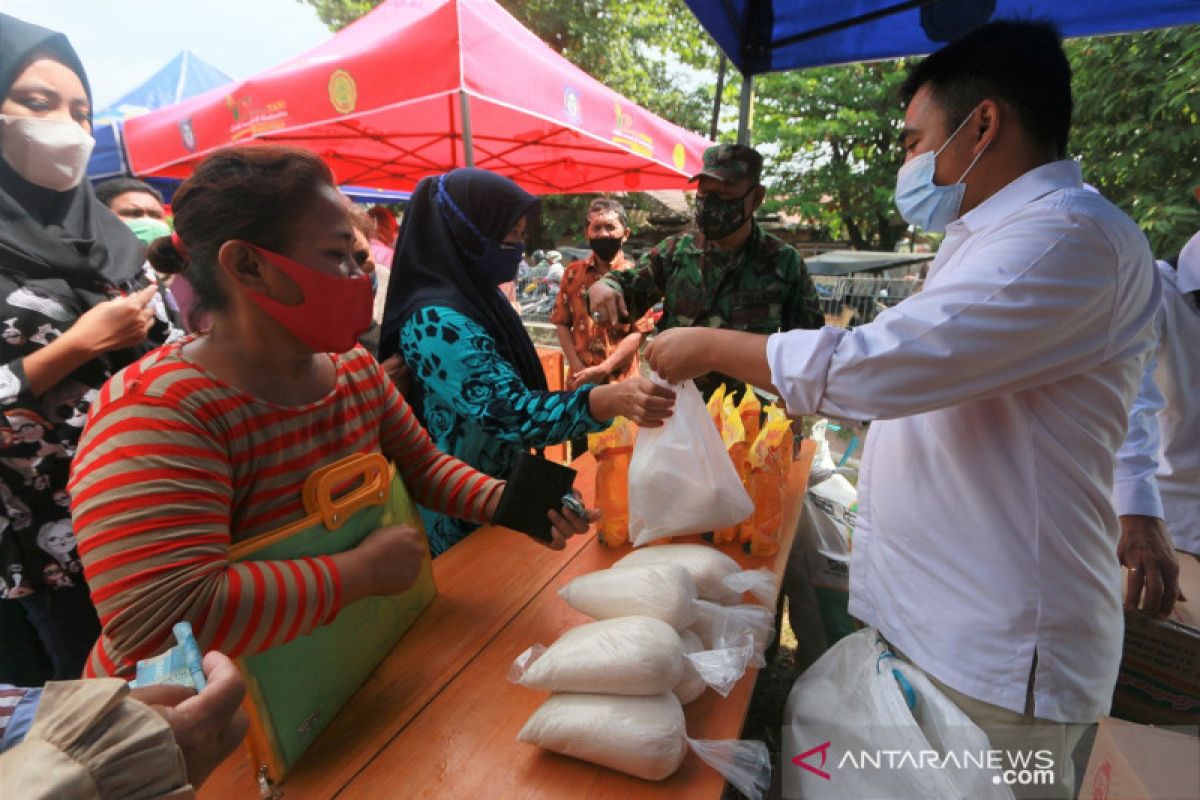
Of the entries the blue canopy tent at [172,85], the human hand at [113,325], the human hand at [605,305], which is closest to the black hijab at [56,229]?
the human hand at [113,325]

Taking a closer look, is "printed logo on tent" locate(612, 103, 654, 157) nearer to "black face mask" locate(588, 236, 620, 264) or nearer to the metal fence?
"black face mask" locate(588, 236, 620, 264)

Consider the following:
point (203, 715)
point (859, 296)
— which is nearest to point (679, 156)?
point (203, 715)

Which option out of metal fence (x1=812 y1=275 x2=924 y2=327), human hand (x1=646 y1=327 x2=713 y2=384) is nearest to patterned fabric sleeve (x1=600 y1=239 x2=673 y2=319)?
human hand (x1=646 y1=327 x2=713 y2=384)

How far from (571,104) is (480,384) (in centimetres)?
308

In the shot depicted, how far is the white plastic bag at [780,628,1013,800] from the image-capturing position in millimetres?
1080

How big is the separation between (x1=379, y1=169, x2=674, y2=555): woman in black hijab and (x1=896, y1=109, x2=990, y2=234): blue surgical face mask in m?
0.79

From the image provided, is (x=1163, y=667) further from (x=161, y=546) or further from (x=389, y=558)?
(x=161, y=546)

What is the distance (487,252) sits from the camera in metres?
1.87

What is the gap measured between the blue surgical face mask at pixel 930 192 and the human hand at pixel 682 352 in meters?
0.59

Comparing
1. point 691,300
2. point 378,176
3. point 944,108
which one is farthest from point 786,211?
point 944,108

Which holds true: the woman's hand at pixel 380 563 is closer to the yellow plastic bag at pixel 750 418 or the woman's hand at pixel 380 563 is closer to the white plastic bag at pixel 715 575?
the white plastic bag at pixel 715 575

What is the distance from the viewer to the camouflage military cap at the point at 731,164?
109 inches

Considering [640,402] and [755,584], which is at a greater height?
[640,402]

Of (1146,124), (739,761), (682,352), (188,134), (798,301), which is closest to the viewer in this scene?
(739,761)
